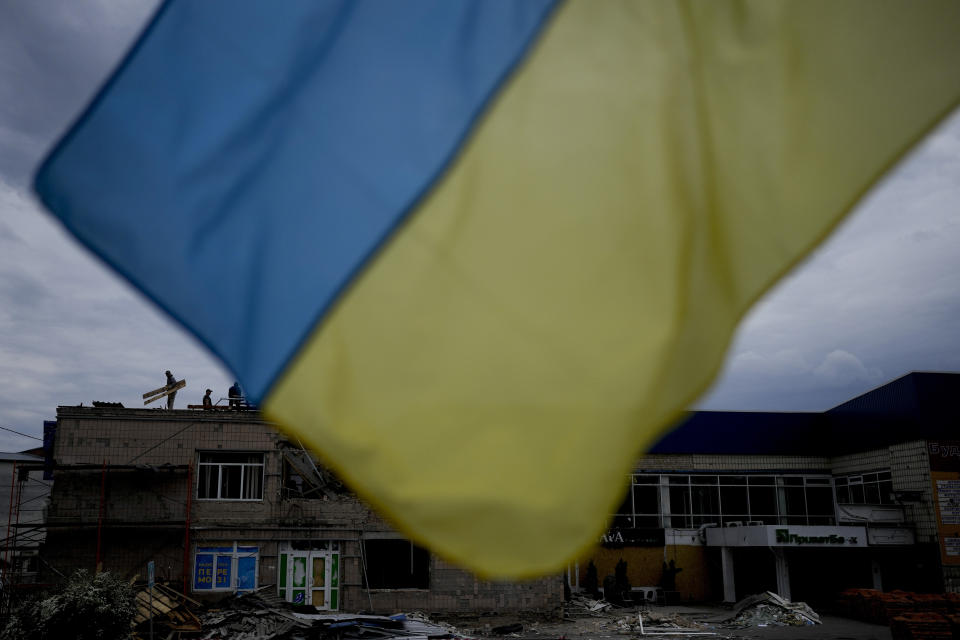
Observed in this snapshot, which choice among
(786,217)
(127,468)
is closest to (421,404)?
(786,217)

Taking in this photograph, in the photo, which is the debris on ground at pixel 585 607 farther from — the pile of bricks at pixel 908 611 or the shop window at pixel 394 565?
the pile of bricks at pixel 908 611

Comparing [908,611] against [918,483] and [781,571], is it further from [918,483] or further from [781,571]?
[918,483]

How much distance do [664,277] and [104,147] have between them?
6.06 ft

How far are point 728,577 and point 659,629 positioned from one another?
10506 millimetres

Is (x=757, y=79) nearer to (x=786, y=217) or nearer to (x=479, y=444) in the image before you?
Result: (x=786, y=217)

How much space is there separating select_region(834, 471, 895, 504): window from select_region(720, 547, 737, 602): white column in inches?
264

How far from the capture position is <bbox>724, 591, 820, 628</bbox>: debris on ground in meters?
26.4

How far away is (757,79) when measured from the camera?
8.39 feet

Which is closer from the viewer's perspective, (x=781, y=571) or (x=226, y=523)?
(x=226, y=523)

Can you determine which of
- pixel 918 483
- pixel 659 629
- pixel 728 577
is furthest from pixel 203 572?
pixel 918 483

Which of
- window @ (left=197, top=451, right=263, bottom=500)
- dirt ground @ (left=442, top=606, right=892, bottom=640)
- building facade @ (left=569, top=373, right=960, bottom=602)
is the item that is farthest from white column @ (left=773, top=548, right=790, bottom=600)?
window @ (left=197, top=451, right=263, bottom=500)

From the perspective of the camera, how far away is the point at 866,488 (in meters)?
35.3

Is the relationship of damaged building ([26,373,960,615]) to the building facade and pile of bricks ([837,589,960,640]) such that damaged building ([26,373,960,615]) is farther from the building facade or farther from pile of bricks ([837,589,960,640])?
pile of bricks ([837,589,960,640])

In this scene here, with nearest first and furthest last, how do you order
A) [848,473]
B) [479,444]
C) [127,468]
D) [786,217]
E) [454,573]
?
[479,444] → [786,217] → [127,468] → [454,573] → [848,473]
